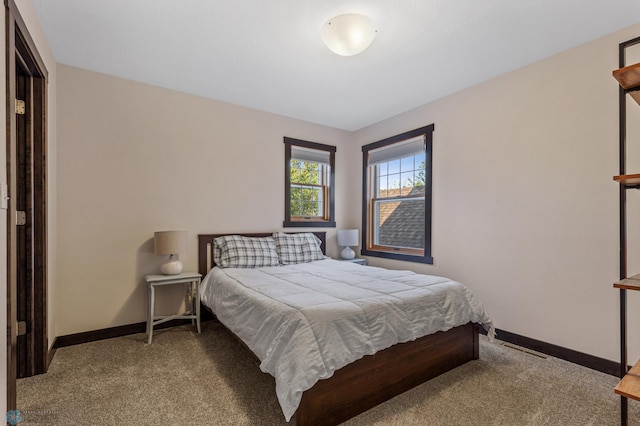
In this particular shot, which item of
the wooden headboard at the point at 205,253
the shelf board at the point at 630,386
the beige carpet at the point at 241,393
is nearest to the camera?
the shelf board at the point at 630,386

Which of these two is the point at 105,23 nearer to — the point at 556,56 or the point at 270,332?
the point at 270,332

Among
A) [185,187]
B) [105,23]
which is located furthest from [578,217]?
[105,23]

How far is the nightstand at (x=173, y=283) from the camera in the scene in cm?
291

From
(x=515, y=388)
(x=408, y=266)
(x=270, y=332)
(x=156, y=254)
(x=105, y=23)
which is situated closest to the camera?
(x=270, y=332)

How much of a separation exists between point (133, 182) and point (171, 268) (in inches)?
38.3

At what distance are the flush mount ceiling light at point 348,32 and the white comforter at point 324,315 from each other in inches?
70.5

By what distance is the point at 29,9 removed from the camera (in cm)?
200

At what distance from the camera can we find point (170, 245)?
3.03 metres

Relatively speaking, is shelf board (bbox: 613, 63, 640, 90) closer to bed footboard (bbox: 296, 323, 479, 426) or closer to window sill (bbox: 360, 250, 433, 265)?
bed footboard (bbox: 296, 323, 479, 426)

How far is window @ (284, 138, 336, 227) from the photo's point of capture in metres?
4.24

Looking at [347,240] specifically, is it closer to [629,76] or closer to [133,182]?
[133,182]

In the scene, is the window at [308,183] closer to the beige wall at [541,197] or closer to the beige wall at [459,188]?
the beige wall at [459,188]

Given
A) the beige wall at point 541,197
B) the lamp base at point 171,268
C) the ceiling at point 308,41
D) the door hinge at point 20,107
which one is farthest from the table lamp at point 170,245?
the beige wall at point 541,197

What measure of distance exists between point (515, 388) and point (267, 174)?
328cm
